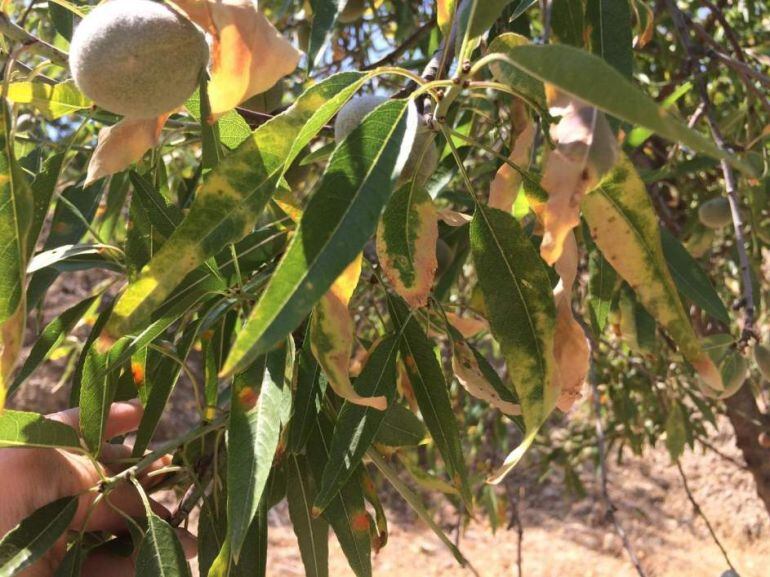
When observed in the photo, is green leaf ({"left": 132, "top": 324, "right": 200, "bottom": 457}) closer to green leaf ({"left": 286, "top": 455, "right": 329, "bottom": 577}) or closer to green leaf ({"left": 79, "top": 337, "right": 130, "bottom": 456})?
green leaf ({"left": 79, "top": 337, "right": 130, "bottom": 456})

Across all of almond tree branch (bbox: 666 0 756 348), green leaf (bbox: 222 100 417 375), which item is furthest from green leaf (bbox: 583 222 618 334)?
green leaf (bbox: 222 100 417 375)

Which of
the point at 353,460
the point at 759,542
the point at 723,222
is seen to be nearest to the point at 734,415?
the point at 723,222

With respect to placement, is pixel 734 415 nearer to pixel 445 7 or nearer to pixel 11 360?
pixel 445 7

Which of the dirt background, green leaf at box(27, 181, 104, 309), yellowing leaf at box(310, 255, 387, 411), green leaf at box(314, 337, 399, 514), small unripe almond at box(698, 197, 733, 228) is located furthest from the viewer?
the dirt background

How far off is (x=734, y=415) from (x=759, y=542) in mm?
2756

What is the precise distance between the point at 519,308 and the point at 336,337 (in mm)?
198

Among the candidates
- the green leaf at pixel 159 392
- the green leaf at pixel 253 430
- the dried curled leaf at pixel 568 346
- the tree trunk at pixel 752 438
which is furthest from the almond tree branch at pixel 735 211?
the tree trunk at pixel 752 438

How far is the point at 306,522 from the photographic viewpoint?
4.04 ft

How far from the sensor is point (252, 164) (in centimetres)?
75

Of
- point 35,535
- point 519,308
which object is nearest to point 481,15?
point 519,308

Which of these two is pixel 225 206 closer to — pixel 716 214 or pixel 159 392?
pixel 159 392

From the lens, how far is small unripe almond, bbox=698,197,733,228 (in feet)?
6.89

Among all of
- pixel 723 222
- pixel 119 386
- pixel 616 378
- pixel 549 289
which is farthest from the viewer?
pixel 616 378

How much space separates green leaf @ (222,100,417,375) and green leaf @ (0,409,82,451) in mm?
583
